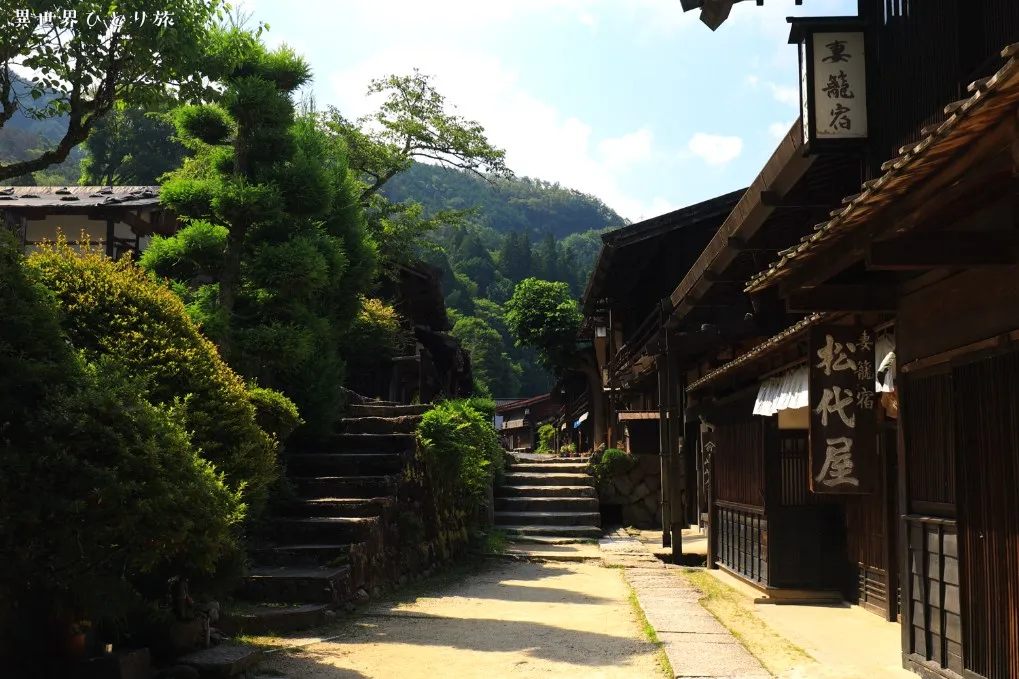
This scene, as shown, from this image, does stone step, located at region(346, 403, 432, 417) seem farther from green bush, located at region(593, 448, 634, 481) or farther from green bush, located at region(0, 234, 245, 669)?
green bush, located at region(0, 234, 245, 669)

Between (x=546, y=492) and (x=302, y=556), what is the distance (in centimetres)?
1343

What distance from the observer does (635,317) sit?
2686cm

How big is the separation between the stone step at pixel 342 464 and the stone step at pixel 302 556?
2.61 metres

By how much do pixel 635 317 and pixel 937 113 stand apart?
1855cm

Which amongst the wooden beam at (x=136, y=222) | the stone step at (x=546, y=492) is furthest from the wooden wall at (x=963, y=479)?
the wooden beam at (x=136, y=222)

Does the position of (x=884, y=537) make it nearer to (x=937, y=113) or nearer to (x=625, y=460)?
(x=937, y=113)

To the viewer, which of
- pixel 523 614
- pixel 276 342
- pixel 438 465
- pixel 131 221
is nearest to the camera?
pixel 523 614

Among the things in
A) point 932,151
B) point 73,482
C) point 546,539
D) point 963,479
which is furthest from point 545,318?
point 932,151

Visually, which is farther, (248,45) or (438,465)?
(438,465)

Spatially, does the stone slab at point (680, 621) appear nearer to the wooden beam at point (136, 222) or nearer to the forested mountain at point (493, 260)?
the wooden beam at point (136, 222)

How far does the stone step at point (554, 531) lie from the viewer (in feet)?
70.5

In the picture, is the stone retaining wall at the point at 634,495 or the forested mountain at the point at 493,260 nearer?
the stone retaining wall at the point at 634,495

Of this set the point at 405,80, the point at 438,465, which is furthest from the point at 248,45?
the point at 405,80

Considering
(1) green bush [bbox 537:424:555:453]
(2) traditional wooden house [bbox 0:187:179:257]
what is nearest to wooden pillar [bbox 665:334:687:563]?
(2) traditional wooden house [bbox 0:187:179:257]
